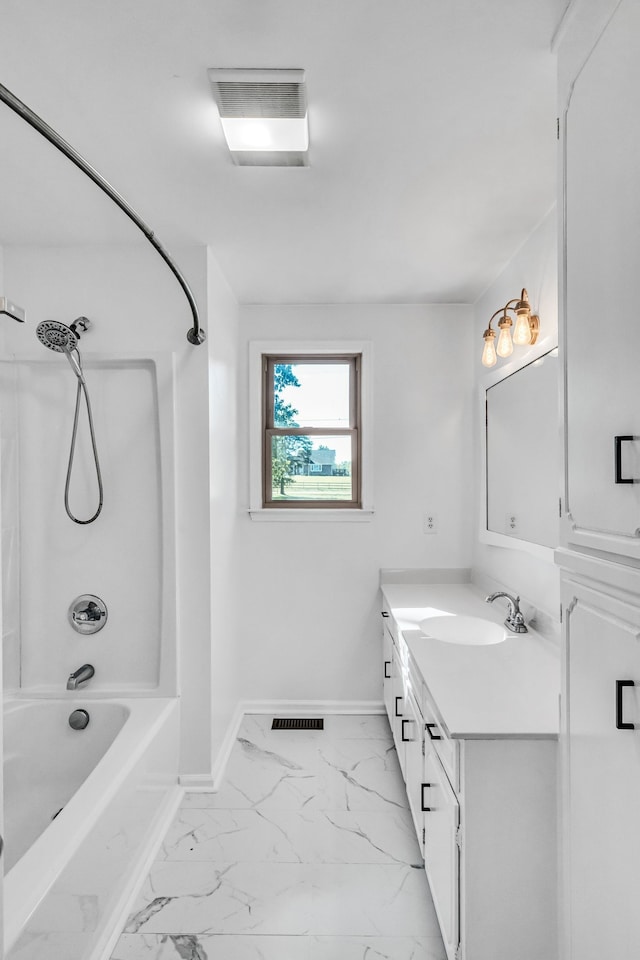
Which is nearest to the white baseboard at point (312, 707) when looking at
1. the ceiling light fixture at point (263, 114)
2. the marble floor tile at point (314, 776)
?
the marble floor tile at point (314, 776)

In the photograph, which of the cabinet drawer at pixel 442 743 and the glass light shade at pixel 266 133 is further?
the glass light shade at pixel 266 133

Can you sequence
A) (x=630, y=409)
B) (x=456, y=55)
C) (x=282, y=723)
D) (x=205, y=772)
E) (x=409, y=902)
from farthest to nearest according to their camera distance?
(x=282, y=723), (x=205, y=772), (x=409, y=902), (x=456, y=55), (x=630, y=409)

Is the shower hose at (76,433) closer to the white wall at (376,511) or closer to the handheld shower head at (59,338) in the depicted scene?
the handheld shower head at (59,338)

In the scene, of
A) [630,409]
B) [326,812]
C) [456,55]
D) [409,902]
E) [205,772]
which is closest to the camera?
[630,409]

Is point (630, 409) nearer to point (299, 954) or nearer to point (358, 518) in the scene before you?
point (299, 954)

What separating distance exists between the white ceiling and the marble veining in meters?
2.37

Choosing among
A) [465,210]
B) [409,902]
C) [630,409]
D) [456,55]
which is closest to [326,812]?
[409,902]

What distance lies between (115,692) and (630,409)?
228 cm

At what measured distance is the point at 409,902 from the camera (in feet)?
6.10

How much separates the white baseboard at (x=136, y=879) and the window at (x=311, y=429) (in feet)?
5.27

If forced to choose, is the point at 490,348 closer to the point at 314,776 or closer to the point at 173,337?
the point at 173,337

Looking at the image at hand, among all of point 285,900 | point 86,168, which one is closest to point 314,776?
point 285,900

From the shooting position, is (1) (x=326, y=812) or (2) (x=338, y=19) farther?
(1) (x=326, y=812)

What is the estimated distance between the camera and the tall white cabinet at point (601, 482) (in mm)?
1016
